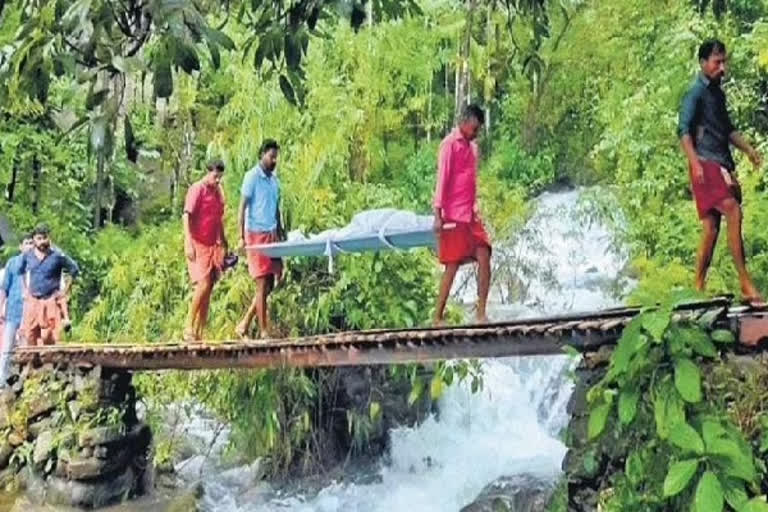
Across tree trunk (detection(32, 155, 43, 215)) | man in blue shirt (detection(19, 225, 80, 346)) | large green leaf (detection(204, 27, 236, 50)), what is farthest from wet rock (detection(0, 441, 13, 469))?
large green leaf (detection(204, 27, 236, 50))

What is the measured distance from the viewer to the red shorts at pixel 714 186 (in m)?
5.18

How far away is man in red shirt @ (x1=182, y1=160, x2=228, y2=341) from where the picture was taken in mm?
7449

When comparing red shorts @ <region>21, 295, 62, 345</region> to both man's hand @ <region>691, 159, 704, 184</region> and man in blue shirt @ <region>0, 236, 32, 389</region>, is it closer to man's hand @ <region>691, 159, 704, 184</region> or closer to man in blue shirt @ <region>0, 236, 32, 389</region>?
man in blue shirt @ <region>0, 236, 32, 389</region>

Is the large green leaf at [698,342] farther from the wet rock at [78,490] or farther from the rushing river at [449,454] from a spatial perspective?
the wet rock at [78,490]

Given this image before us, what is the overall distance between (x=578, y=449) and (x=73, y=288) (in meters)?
9.70

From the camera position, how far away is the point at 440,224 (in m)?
6.01

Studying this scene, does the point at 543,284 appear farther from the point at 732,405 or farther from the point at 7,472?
the point at 732,405

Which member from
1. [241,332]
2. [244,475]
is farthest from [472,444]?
[241,332]

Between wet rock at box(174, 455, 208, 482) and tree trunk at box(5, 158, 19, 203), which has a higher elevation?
tree trunk at box(5, 158, 19, 203)

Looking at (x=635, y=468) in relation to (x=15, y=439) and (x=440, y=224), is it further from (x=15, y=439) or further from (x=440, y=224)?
(x=15, y=439)

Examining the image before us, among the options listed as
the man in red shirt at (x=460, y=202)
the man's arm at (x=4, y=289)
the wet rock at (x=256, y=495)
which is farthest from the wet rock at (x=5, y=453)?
the man in red shirt at (x=460, y=202)

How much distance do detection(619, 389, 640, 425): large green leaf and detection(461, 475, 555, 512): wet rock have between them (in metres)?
3.84

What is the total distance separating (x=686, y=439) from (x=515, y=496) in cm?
459

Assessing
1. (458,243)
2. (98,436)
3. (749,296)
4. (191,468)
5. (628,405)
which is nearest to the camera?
(628,405)
